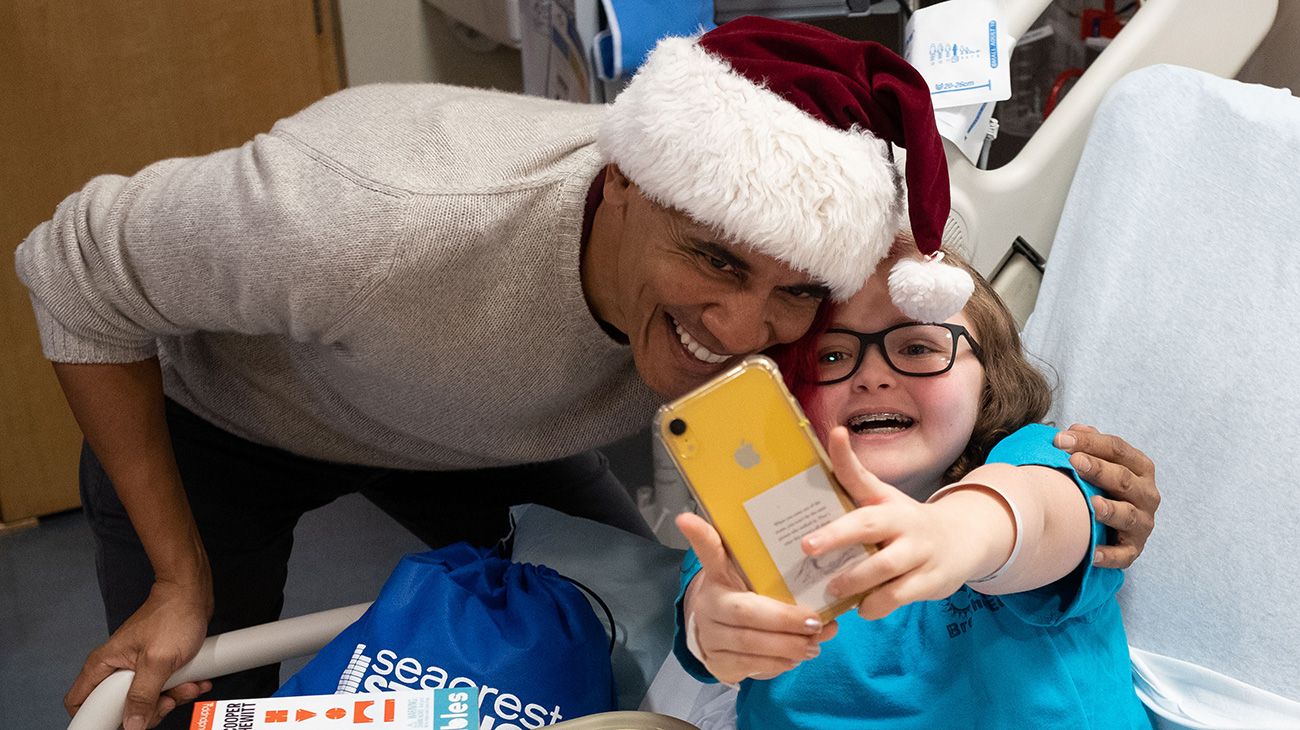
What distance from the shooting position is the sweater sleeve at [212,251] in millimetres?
1265

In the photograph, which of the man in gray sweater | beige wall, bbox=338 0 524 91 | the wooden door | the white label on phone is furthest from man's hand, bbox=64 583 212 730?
beige wall, bbox=338 0 524 91

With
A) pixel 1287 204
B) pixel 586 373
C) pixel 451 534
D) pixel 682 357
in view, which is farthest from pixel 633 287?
pixel 1287 204

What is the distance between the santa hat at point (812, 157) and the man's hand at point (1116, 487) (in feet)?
0.54

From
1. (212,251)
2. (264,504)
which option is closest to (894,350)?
(212,251)

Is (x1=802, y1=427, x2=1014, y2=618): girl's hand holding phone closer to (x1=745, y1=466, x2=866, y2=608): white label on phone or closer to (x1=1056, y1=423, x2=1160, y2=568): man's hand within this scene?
(x1=745, y1=466, x2=866, y2=608): white label on phone

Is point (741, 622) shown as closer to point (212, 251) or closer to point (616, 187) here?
point (616, 187)

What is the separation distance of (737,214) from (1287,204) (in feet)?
2.81

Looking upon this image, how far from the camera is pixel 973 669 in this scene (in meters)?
1.13

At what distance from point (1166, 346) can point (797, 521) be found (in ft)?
2.77

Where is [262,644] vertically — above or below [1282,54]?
below

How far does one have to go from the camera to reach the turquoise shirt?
109cm

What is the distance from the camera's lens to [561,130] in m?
1.39

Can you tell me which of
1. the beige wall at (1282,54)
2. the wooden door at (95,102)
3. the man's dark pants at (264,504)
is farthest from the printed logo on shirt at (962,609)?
the wooden door at (95,102)

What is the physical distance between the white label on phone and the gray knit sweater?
507 mm
